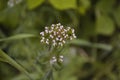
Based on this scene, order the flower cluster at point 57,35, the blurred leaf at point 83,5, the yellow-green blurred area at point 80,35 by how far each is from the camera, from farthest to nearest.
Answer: the blurred leaf at point 83,5 < the yellow-green blurred area at point 80,35 < the flower cluster at point 57,35

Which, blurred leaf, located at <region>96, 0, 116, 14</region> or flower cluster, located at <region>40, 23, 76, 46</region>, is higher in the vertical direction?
blurred leaf, located at <region>96, 0, 116, 14</region>

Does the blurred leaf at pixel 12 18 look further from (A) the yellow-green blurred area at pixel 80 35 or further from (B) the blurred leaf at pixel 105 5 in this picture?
(B) the blurred leaf at pixel 105 5

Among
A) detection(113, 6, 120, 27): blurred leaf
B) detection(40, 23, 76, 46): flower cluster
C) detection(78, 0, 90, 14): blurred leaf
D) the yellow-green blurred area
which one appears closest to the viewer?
detection(40, 23, 76, 46): flower cluster

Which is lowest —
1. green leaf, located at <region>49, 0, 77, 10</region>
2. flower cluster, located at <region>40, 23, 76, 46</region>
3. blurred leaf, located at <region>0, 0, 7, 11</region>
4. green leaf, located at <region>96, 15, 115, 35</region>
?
flower cluster, located at <region>40, 23, 76, 46</region>

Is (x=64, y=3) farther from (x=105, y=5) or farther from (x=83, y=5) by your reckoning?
(x=105, y=5)

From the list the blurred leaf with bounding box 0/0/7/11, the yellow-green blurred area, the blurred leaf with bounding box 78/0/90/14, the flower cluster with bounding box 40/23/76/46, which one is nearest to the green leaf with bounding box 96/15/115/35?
the yellow-green blurred area

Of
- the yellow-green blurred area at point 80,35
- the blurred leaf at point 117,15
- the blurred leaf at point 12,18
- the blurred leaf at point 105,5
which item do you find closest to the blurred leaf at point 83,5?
the yellow-green blurred area at point 80,35

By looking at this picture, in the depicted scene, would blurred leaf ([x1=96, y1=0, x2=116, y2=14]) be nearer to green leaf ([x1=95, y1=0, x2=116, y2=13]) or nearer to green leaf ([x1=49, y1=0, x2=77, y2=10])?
green leaf ([x1=95, y1=0, x2=116, y2=13])
